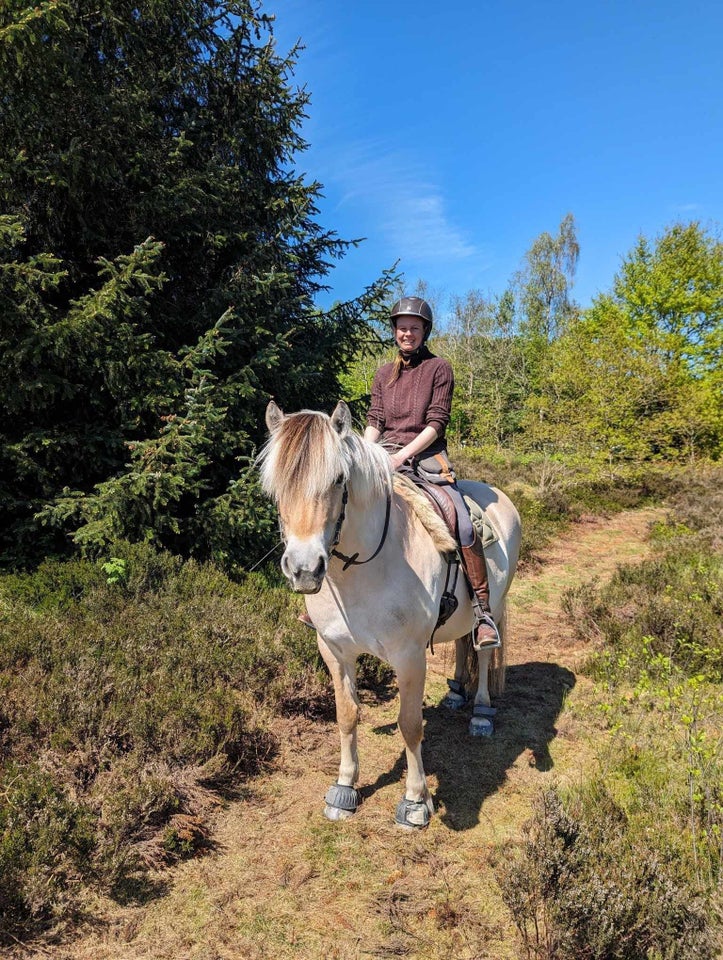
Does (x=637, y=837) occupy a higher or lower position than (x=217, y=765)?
higher

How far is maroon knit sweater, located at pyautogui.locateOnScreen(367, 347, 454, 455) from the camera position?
145 inches

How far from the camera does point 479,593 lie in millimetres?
3764

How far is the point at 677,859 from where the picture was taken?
8.61 feet

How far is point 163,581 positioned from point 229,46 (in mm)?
6846

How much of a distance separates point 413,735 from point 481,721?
1408 millimetres

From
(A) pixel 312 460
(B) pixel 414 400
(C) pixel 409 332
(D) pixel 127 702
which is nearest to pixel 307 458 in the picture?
(A) pixel 312 460

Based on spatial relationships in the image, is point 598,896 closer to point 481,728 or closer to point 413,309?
point 481,728

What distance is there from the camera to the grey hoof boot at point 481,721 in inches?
172

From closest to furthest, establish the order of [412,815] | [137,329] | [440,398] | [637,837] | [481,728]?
[637,837], [412,815], [440,398], [481,728], [137,329]

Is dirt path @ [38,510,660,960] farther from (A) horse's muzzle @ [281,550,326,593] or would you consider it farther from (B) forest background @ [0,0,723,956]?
(A) horse's muzzle @ [281,550,326,593]

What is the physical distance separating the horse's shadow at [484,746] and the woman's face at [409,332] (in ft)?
10.4

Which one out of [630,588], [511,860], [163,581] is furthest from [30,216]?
[630,588]

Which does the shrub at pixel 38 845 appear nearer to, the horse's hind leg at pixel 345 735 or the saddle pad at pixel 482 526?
the horse's hind leg at pixel 345 735

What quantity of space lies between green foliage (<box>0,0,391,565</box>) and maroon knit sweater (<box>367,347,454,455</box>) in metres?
2.07
